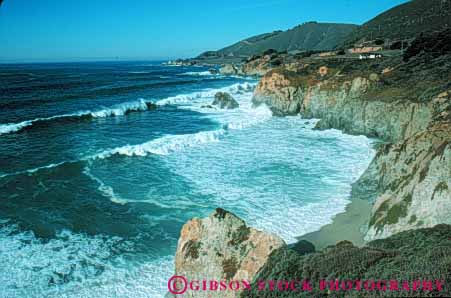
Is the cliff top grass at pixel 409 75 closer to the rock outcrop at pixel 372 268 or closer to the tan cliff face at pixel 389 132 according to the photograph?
the tan cliff face at pixel 389 132

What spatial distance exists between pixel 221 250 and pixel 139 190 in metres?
9.52

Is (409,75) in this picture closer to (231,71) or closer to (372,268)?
(372,268)

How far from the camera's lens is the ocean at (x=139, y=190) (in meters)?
10.3

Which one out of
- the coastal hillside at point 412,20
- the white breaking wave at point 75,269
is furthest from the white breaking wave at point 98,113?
the coastal hillside at point 412,20

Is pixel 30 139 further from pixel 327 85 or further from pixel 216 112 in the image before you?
pixel 327 85

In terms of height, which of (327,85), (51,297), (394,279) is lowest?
(51,297)

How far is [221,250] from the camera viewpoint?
7.92m

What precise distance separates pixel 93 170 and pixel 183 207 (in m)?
7.91

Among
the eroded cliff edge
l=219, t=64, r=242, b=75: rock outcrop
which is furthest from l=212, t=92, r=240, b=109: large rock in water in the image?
l=219, t=64, r=242, b=75: rock outcrop

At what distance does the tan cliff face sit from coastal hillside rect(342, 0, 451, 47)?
53.2 m

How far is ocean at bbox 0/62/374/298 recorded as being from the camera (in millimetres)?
10289

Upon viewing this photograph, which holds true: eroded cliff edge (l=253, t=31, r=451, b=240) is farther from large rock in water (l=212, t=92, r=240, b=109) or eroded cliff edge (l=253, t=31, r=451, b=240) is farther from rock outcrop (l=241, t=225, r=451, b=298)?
large rock in water (l=212, t=92, r=240, b=109)

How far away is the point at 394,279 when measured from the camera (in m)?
4.91

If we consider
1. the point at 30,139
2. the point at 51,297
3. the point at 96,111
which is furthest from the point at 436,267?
the point at 96,111
